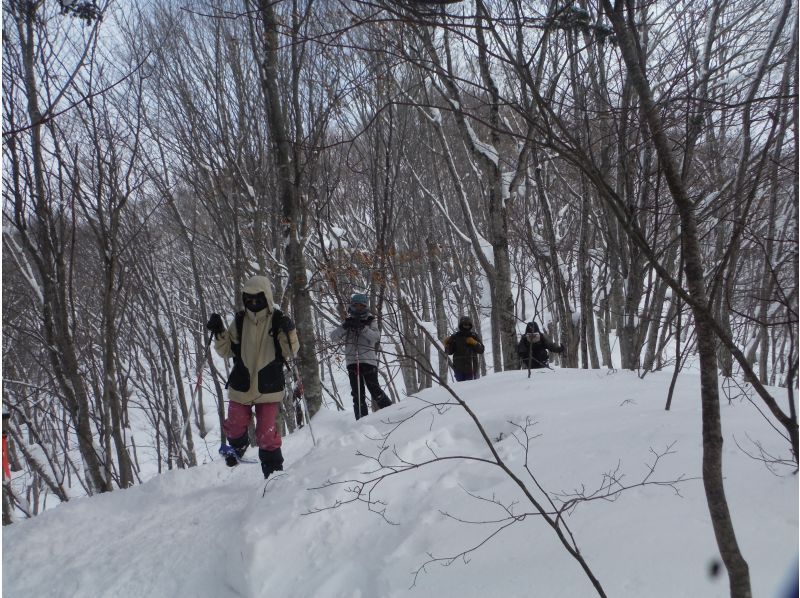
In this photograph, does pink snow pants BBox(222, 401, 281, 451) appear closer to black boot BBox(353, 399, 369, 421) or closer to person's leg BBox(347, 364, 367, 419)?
person's leg BBox(347, 364, 367, 419)

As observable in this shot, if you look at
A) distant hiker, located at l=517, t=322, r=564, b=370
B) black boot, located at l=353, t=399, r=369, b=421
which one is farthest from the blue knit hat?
distant hiker, located at l=517, t=322, r=564, b=370

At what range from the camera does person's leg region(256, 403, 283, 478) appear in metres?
3.89

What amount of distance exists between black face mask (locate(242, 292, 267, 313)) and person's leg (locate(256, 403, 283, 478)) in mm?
813

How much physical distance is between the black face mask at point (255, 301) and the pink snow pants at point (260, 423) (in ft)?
2.58

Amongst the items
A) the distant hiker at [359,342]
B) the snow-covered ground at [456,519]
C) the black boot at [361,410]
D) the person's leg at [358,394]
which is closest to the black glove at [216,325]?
the snow-covered ground at [456,519]

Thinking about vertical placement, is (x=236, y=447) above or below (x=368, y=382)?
below

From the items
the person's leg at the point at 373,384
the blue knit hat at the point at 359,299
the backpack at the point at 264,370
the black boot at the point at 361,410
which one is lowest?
the black boot at the point at 361,410

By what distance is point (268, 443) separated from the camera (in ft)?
12.8

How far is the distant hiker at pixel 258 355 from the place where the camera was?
400 centimetres

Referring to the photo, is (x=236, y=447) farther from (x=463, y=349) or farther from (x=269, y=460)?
(x=463, y=349)

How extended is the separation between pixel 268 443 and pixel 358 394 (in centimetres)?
177

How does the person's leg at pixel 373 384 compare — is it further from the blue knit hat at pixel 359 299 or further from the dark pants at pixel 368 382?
the blue knit hat at pixel 359 299

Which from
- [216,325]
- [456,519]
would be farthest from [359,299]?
[456,519]

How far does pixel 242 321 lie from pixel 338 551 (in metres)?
2.17
